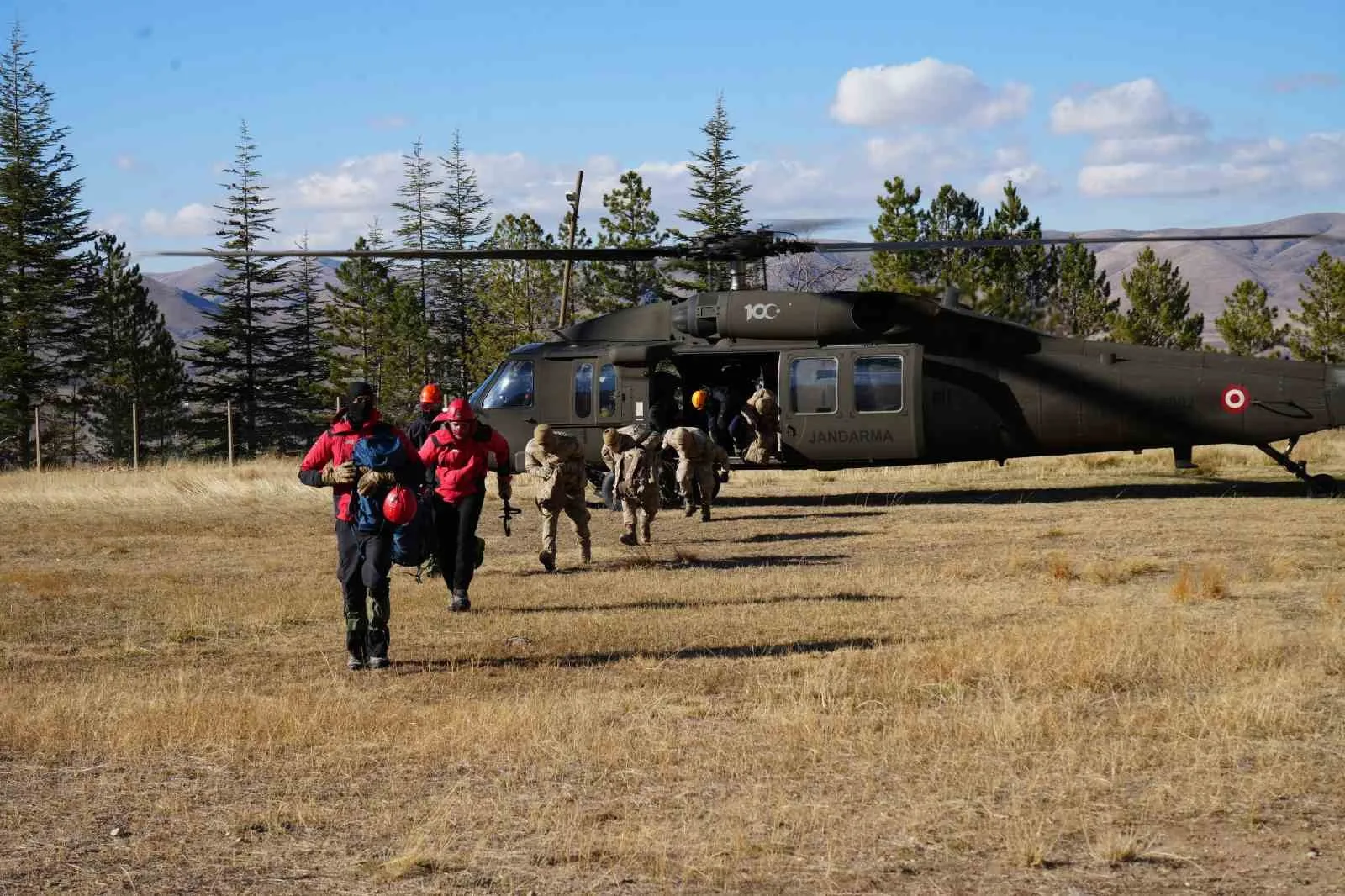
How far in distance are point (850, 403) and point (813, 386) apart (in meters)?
0.59

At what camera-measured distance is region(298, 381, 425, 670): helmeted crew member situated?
9883 millimetres

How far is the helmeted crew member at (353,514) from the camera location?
9.88 meters

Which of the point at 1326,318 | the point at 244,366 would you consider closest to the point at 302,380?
the point at 244,366

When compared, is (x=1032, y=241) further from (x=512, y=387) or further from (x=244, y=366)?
(x=244, y=366)

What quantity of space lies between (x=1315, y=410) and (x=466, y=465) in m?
12.5

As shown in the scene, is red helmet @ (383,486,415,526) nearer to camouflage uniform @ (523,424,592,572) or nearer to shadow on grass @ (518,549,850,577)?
camouflage uniform @ (523,424,592,572)

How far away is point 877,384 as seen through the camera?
20.4 meters

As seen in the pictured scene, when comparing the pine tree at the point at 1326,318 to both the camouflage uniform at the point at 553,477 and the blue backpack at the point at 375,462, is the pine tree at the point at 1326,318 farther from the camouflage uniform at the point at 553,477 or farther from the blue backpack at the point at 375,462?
the blue backpack at the point at 375,462

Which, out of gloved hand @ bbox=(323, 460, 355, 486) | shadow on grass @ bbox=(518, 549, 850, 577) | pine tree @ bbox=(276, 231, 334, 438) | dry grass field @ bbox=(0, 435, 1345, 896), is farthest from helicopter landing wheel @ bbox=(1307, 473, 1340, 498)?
pine tree @ bbox=(276, 231, 334, 438)

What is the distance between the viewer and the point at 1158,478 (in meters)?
24.9

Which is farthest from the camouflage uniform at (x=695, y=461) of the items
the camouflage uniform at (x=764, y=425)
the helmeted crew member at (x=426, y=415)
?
the helmeted crew member at (x=426, y=415)

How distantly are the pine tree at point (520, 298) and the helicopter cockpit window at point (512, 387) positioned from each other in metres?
45.8

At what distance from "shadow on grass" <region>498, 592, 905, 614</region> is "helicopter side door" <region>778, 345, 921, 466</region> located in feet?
24.6

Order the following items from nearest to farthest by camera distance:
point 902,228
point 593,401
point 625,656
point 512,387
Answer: point 625,656, point 593,401, point 512,387, point 902,228
